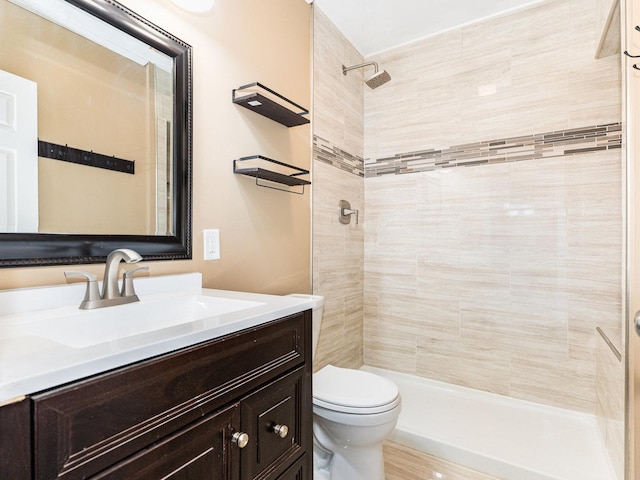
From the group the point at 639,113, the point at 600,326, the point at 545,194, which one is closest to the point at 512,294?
the point at 600,326

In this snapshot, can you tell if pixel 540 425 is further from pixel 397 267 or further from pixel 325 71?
pixel 325 71

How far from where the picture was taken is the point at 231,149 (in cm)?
152

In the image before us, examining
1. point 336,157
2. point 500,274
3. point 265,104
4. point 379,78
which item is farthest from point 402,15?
point 500,274

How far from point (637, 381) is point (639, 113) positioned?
0.91 meters

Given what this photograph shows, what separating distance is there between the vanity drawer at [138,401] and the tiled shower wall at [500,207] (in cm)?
181

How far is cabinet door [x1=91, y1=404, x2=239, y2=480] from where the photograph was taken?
60 cm

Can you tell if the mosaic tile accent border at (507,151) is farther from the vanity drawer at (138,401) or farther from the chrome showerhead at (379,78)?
the vanity drawer at (138,401)

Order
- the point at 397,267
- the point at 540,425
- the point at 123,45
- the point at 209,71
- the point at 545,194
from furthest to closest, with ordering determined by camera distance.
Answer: the point at 397,267
the point at 545,194
the point at 540,425
the point at 209,71
the point at 123,45

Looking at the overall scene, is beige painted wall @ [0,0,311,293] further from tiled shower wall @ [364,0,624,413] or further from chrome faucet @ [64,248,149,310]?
tiled shower wall @ [364,0,624,413]

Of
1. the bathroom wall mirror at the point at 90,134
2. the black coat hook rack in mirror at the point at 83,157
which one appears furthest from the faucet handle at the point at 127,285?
the black coat hook rack in mirror at the point at 83,157

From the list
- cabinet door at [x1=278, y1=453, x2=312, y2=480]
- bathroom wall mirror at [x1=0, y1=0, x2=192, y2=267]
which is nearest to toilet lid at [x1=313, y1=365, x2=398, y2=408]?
cabinet door at [x1=278, y1=453, x2=312, y2=480]

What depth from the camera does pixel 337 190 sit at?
2.34 m

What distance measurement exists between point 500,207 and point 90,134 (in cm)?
217

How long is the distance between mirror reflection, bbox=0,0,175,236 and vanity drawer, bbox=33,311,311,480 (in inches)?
24.1
